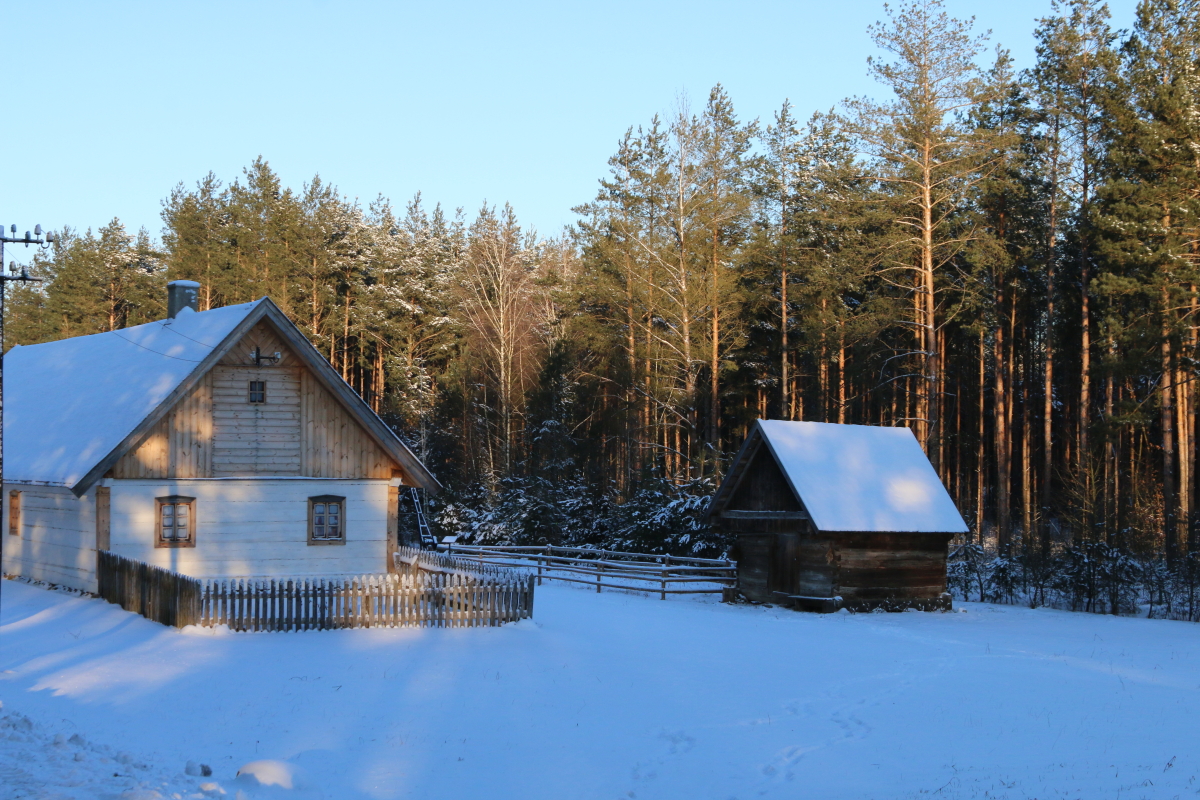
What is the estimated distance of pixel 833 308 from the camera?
4269 centimetres

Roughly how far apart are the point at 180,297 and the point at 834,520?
62.2ft

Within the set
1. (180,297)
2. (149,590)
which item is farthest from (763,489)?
(180,297)

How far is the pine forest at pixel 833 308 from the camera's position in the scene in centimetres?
3142

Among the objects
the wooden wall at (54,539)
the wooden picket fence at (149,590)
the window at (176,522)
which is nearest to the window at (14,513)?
the wooden wall at (54,539)

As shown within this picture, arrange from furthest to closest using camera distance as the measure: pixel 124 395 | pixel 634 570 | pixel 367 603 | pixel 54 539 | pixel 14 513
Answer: pixel 634 570 < pixel 14 513 < pixel 124 395 < pixel 54 539 < pixel 367 603

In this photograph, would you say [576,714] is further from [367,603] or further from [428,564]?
[428,564]

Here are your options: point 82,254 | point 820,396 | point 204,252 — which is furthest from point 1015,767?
point 82,254

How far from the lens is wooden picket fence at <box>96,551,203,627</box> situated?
1830 centimetres

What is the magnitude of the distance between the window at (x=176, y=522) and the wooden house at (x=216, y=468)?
0.02 m

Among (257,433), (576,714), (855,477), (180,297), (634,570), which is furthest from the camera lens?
(634,570)

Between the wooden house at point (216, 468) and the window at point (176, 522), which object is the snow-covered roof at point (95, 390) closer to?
the wooden house at point (216, 468)

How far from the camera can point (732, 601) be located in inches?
1182

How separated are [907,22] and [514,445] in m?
28.0

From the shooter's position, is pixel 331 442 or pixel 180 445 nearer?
pixel 180 445
